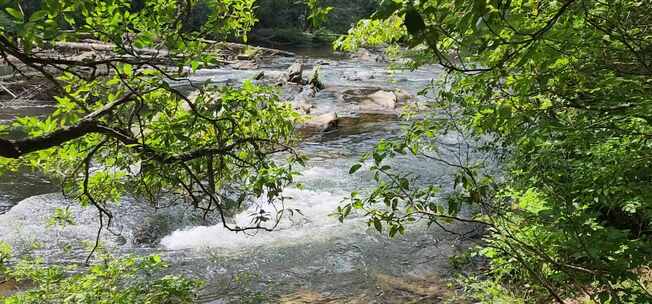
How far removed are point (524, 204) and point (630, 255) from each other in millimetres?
1210

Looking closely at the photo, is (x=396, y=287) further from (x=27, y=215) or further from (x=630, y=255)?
(x=27, y=215)

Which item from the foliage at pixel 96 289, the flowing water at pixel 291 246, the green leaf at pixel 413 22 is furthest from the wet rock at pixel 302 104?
the green leaf at pixel 413 22

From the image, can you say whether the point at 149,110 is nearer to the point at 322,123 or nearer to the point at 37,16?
the point at 37,16

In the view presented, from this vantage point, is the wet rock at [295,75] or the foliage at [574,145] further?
the wet rock at [295,75]

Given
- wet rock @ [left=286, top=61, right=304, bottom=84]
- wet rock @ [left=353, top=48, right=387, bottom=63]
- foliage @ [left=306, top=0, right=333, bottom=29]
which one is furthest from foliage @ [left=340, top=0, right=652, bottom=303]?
wet rock @ [left=353, top=48, right=387, bottom=63]

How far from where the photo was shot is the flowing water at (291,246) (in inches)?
199

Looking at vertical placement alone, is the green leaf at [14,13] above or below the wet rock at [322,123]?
above

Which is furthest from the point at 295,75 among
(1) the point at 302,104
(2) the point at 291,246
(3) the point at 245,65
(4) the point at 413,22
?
(4) the point at 413,22

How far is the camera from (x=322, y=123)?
448 inches

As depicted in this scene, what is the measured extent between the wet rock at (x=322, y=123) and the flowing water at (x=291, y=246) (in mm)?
2452

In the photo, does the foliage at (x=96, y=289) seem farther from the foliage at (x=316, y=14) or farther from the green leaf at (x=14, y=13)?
the foliage at (x=316, y=14)

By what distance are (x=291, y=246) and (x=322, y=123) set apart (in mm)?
5590

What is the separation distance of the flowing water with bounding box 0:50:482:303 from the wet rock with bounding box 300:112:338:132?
2.45 m

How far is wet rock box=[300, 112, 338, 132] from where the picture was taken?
11.2 meters
